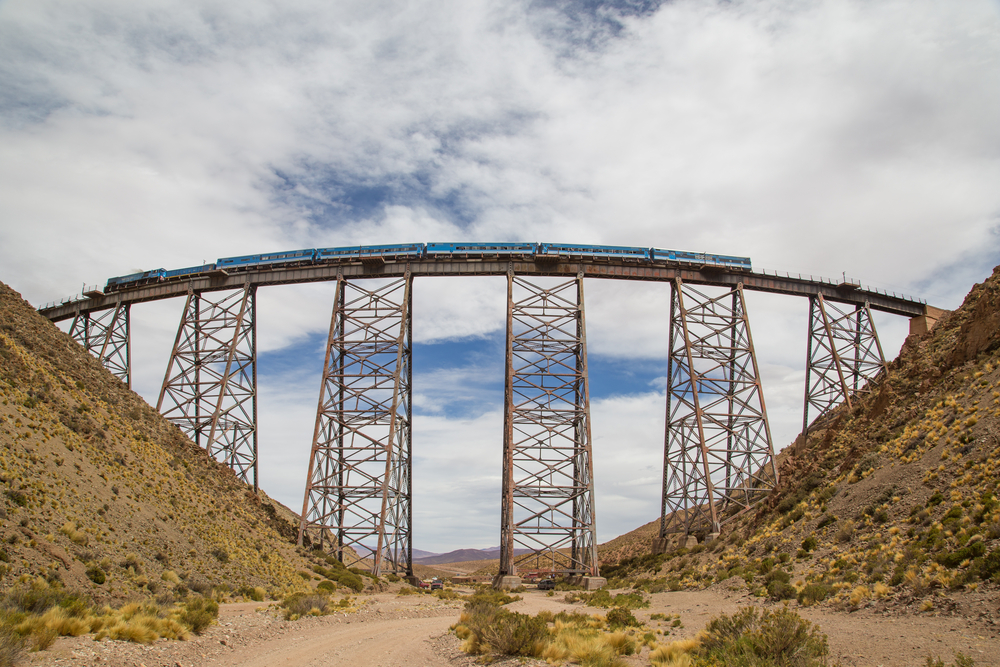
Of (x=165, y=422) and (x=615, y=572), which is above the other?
(x=165, y=422)

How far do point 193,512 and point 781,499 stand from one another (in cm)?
2037

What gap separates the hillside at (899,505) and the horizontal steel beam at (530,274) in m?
7.41

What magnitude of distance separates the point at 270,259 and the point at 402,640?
23411 mm

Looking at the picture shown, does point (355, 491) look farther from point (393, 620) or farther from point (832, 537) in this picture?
point (832, 537)

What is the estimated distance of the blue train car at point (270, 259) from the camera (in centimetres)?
2902

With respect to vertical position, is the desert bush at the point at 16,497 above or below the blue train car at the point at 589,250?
below

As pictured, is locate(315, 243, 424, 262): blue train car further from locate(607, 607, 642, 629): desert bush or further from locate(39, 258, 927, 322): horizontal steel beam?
locate(607, 607, 642, 629): desert bush

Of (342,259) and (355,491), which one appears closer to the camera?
(355,491)

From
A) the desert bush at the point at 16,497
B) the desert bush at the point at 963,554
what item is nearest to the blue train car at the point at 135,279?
the desert bush at the point at 16,497

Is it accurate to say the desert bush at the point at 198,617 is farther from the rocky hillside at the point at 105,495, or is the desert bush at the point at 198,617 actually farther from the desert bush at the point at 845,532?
the desert bush at the point at 845,532

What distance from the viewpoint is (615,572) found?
28047 mm

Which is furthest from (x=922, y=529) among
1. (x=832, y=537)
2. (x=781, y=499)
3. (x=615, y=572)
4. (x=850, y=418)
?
(x=615, y=572)

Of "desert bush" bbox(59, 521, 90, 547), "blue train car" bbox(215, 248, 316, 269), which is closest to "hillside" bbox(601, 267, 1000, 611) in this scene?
"desert bush" bbox(59, 521, 90, 547)

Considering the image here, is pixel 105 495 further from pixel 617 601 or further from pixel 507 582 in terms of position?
pixel 507 582
